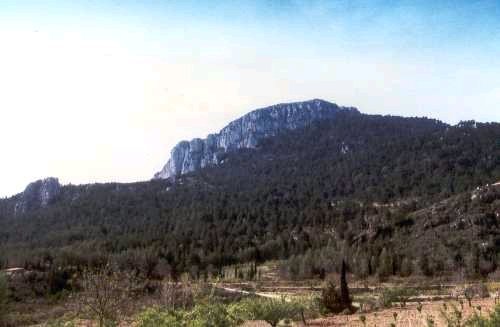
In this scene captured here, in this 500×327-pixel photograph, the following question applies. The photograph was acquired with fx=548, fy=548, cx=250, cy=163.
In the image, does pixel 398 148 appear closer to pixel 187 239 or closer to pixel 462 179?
pixel 462 179

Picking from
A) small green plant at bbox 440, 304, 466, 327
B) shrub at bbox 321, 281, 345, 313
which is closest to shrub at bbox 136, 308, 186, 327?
small green plant at bbox 440, 304, 466, 327

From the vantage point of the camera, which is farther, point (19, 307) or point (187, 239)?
point (187, 239)

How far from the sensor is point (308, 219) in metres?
142

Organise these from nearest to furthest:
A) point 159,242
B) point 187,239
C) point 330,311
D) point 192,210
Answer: point 330,311
point 159,242
point 187,239
point 192,210

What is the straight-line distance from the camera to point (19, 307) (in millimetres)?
56938

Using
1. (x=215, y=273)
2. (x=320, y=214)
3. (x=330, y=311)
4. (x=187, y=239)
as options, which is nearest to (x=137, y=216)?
(x=187, y=239)

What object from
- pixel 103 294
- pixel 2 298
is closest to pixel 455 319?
pixel 103 294

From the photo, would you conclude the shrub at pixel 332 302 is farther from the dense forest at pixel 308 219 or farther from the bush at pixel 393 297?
the dense forest at pixel 308 219

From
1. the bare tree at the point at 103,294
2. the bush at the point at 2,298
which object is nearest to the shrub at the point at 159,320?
the bare tree at the point at 103,294

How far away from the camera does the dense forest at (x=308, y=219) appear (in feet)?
305

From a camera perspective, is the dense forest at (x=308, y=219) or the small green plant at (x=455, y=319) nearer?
the small green plant at (x=455, y=319)

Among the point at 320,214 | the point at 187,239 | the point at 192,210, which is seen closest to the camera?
the point at 187,239

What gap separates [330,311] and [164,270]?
61.2m

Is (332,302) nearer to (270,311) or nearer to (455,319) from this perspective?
(270,311)
